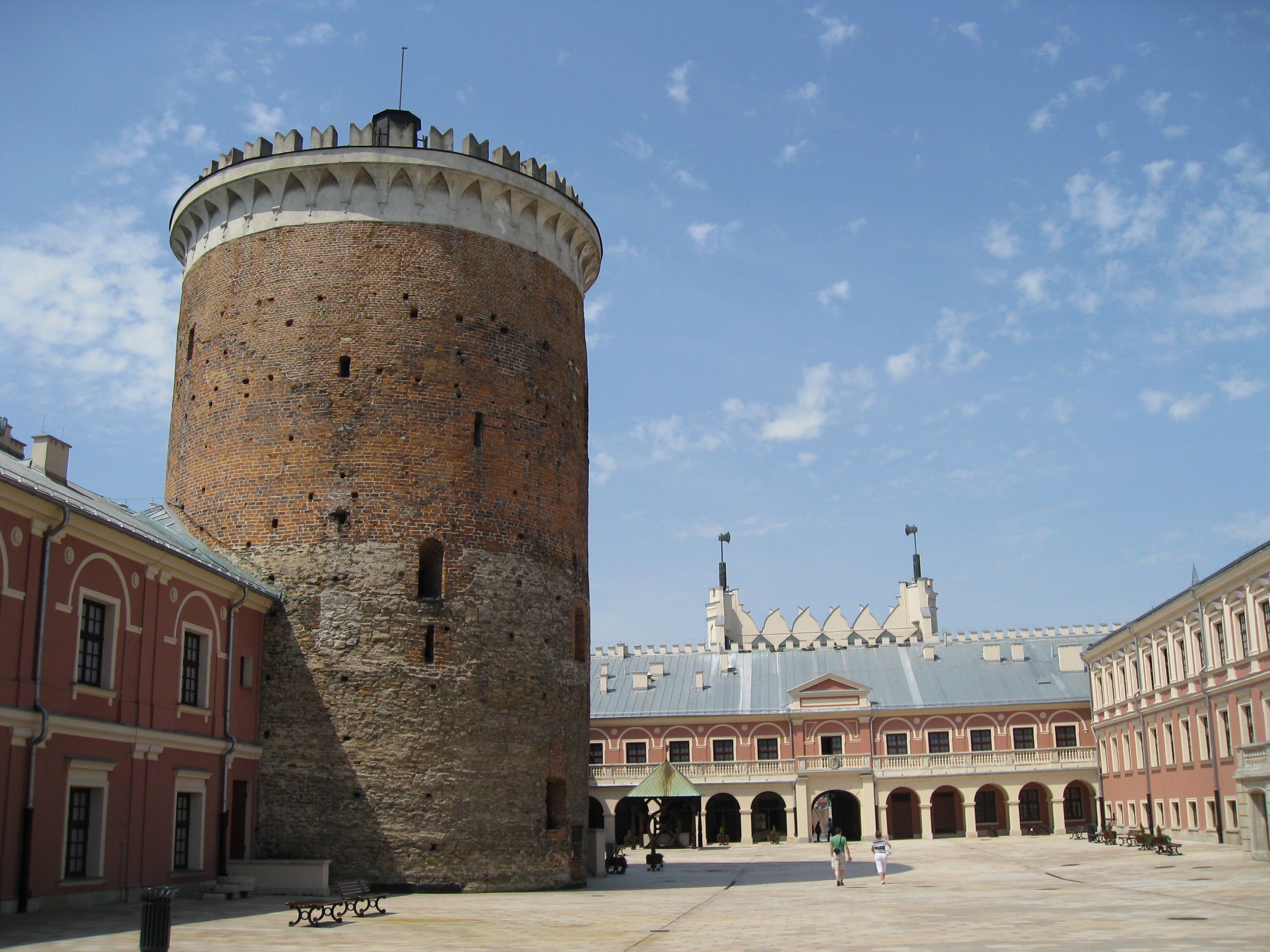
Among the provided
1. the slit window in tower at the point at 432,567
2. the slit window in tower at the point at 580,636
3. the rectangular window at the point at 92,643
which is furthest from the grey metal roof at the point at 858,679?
the rectangular window at the point at 92,643

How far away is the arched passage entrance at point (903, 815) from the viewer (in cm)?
5409

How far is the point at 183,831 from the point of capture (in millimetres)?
20688

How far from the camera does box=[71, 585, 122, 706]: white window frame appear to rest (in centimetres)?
1786

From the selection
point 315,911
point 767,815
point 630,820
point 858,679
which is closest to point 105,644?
point 315,911

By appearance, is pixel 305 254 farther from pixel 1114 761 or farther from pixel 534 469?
pixel 1114 761

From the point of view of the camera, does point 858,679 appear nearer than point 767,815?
No

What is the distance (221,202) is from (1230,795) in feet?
102

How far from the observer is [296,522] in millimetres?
23547

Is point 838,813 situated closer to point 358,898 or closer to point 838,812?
point 838,812

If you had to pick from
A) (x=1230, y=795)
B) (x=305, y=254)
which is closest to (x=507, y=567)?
(x=305, y=254)

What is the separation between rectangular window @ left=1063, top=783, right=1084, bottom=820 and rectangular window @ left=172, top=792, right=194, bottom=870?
42181 millimetres

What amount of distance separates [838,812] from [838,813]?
0.06 ft

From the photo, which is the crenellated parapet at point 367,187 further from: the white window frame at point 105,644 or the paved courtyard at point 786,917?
the paved courtyard at point 786,917

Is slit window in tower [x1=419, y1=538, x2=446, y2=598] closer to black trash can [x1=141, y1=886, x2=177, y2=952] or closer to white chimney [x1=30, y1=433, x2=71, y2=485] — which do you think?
white chimney [x1=30, y1=433, x2=71, y2=485]
